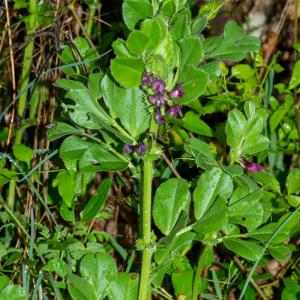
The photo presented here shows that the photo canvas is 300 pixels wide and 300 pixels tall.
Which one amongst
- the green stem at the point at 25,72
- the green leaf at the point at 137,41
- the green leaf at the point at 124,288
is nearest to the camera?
the green leaf at the point at 137,41

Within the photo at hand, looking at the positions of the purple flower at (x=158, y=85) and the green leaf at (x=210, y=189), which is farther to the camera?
the green leaf at (x=210, y=189)

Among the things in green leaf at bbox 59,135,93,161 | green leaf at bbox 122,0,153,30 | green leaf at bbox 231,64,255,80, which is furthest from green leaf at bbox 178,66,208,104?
green leaf at bbox 231,64,255,80

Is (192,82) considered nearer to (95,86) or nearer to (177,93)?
(177,93)

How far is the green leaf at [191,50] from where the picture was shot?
90 cm

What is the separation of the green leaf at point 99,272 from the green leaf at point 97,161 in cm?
17

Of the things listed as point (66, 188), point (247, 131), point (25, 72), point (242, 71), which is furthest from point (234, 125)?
point (25, 72)

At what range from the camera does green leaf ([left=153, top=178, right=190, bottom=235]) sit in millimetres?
1056

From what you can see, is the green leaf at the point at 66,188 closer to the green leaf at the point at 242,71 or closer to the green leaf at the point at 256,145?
the green leaf at the point at 256,145

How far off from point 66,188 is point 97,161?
0.17m

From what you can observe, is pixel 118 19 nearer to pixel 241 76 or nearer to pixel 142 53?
pixel 241 76

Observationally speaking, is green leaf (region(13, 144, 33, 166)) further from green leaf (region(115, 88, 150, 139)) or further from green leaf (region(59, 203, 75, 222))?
green leaf (region(115, 88, 150, 139))

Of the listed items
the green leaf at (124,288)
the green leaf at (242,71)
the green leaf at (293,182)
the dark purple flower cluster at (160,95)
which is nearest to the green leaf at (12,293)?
the green leaf at (124,288)

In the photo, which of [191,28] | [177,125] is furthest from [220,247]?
[191,28]

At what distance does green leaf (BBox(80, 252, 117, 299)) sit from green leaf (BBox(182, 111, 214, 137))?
417mm
